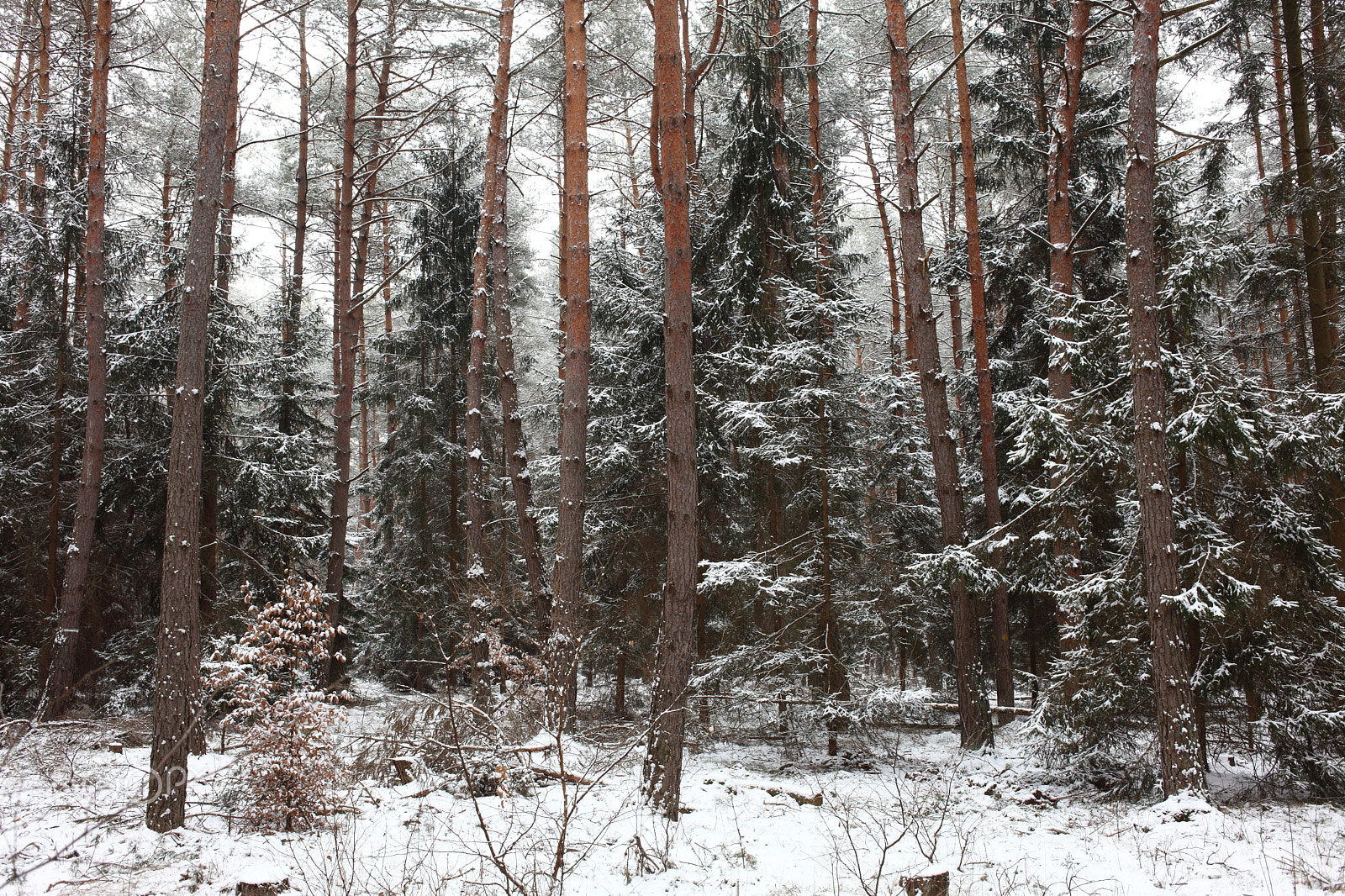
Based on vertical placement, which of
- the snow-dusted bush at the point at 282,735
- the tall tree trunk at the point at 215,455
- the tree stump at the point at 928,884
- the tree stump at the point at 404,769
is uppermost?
the tall tree trunk at the point at 215,455

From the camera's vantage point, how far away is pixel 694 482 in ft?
23.3

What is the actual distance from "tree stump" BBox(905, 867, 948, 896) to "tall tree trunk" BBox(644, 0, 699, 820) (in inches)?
86.3

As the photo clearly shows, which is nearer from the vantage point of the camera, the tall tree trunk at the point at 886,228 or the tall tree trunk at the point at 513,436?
the tall tree trunk at the point at 513,436

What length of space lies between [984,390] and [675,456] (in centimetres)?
682

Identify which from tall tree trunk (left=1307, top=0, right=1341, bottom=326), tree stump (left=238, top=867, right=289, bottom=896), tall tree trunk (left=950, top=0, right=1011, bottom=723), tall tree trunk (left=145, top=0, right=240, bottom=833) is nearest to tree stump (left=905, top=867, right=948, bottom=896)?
tree stump (left=238, top=867, right=289, bottom=896)

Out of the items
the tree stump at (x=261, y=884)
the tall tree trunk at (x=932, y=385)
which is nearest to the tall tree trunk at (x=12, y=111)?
the tree stump at (x=261, y=884)

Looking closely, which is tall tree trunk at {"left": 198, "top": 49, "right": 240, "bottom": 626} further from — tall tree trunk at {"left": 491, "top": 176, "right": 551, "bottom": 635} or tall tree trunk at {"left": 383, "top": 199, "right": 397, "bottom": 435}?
tall tree trunk at {"left": 383, "top": 199, "right": 397, "bottom": 435}

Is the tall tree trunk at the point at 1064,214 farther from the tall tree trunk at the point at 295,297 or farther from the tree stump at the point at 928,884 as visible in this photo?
the tall tree trunk at the point at 295,297

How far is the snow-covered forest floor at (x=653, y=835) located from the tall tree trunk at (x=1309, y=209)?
17.2ft

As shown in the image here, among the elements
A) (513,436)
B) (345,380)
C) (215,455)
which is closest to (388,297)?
(345,380)

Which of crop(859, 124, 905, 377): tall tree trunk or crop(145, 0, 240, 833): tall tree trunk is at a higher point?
crop(859, 124, 905, 377): tall tree trunk

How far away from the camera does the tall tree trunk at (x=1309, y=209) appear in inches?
344

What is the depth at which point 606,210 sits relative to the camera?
19.5 m

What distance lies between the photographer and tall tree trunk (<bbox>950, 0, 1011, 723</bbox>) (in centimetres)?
1093
